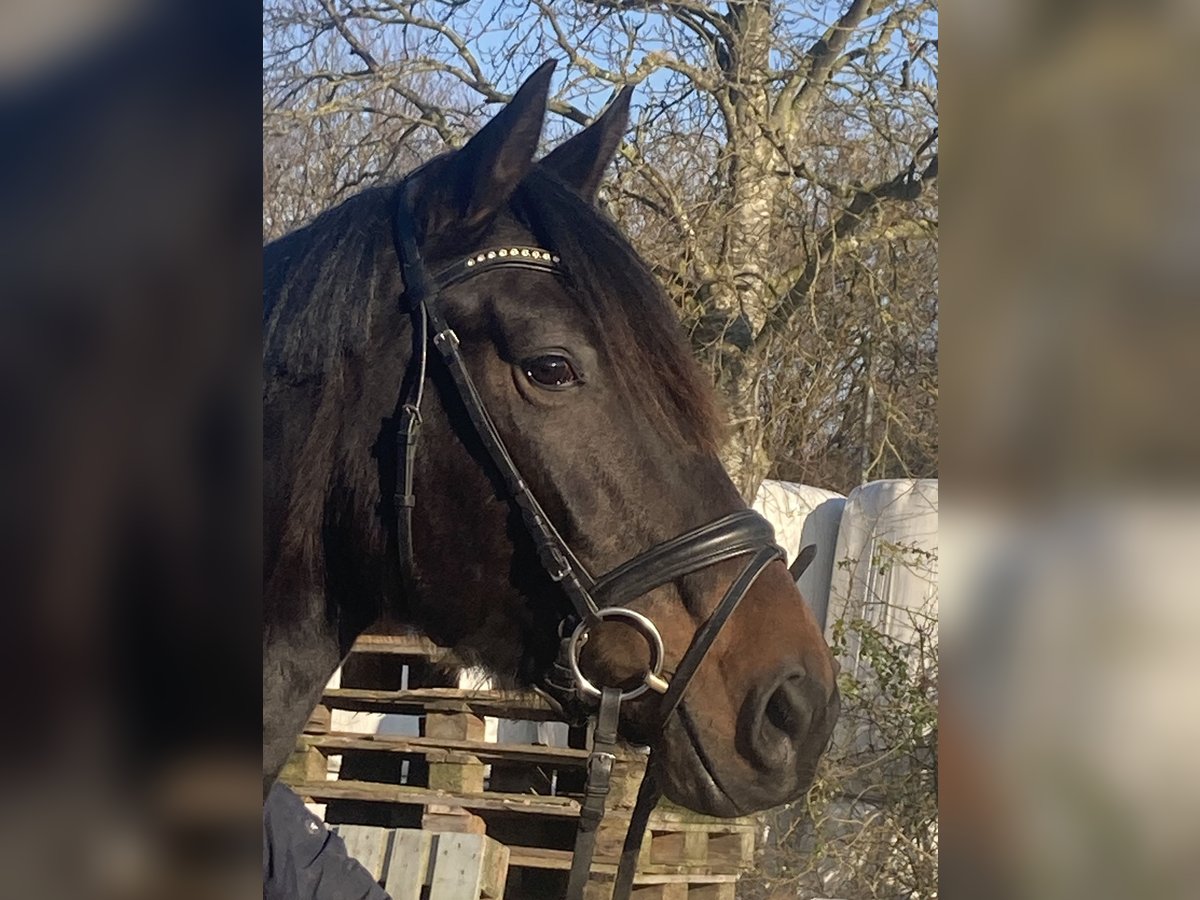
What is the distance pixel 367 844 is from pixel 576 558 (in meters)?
0.54

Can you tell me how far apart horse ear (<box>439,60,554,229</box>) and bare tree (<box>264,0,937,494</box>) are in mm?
172

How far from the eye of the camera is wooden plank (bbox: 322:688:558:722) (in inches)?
53.9

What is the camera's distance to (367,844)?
4.65 ft

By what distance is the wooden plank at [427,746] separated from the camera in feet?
4.52

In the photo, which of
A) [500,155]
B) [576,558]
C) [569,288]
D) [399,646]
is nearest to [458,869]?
[399,646]

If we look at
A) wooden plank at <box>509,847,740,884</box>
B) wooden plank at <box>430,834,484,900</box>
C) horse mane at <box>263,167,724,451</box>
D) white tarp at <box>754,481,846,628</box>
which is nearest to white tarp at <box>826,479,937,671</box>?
white tarp at <box>754,481,846,628</box>

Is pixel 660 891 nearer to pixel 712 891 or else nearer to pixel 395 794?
pixel 712 891

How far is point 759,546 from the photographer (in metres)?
1.16

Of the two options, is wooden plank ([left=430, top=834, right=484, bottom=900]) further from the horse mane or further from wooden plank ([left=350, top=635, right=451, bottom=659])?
the horse mane

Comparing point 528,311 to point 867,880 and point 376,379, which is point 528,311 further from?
point 867,880
